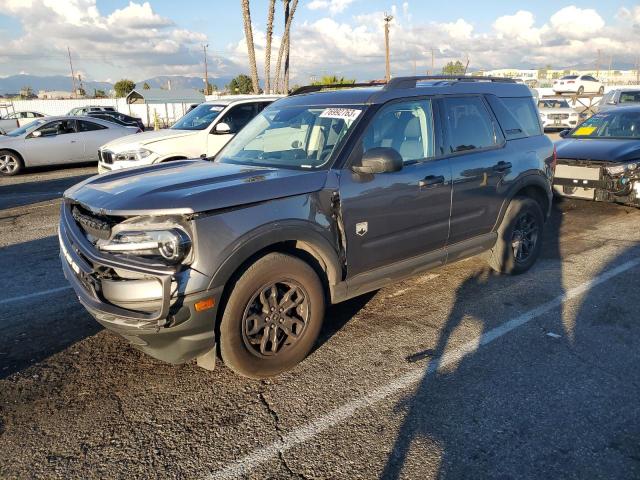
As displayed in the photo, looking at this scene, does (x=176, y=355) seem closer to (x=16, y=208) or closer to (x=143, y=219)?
(x=143, y=219)

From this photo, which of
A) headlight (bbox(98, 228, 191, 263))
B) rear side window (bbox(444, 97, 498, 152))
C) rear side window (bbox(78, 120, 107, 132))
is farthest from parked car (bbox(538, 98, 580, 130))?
headlight (bbox(98, 228, 191, 263))

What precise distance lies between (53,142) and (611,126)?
13.7 m

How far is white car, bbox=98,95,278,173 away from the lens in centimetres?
910

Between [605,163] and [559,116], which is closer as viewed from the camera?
[605,163]

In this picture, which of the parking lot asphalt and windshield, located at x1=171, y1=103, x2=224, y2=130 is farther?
windshield, located at x1=171, y1=103, x2=224, y2=130

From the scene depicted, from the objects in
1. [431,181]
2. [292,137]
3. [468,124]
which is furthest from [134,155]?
[431,181]

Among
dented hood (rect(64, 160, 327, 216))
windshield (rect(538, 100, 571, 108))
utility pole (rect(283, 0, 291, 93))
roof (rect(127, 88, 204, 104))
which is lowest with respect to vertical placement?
windshield (rect(538, 100, 571, 108))

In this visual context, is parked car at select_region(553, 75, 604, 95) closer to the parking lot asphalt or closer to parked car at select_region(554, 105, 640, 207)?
parked car at select_region(554, 105, 640, 207)

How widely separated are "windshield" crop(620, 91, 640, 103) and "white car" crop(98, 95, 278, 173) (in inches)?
514

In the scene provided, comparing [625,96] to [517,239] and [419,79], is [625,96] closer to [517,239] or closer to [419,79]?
[517,239]

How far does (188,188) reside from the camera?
328cm

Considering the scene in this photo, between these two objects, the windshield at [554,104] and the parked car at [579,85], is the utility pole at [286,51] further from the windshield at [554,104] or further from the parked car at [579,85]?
the parked car at [579,85]

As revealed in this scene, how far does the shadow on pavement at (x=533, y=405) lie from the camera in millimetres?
2678

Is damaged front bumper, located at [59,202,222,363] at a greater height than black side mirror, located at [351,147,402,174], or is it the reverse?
black side mirror, located at [351,147,402,174]
